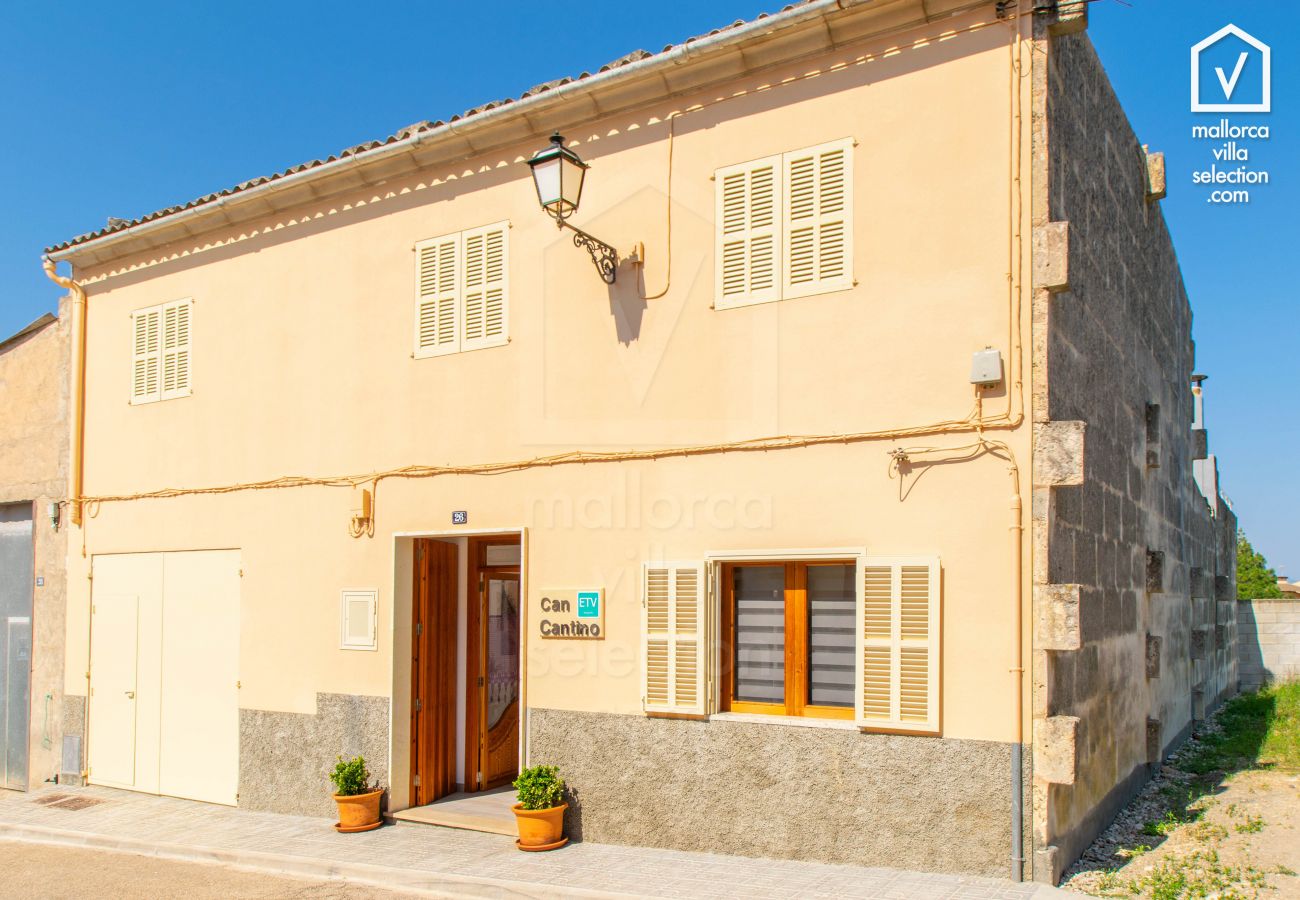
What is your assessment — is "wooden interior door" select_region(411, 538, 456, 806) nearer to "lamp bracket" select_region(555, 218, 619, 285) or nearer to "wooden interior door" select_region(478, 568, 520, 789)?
"wooden interior door" select_region(478, 568, 520, 789)

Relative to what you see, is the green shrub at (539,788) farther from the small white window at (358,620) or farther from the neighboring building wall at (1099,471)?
the neighboring building wall at (1099,471)

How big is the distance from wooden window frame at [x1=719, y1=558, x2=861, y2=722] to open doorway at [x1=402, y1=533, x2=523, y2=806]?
264 cm

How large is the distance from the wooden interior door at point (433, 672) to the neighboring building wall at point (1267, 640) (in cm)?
1459

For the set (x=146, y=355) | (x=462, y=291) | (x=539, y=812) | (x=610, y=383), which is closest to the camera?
(x=539, y=812)

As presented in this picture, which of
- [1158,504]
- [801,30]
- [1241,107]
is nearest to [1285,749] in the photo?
[1158,504]

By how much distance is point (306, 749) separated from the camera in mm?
10516

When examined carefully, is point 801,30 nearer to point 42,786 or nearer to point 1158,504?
point 1158,504

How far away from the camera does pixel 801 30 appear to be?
802 cm

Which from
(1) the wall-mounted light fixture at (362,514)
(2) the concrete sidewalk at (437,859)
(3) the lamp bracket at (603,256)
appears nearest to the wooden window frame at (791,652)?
(2) the concrete sidewalk at (437,859)

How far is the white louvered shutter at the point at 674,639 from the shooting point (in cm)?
825

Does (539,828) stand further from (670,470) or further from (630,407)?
(630,407)

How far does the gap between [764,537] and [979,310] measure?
88.2 inches

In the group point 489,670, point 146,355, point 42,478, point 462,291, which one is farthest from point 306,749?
point 42,478

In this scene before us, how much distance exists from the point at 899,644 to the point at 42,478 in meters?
10.7
